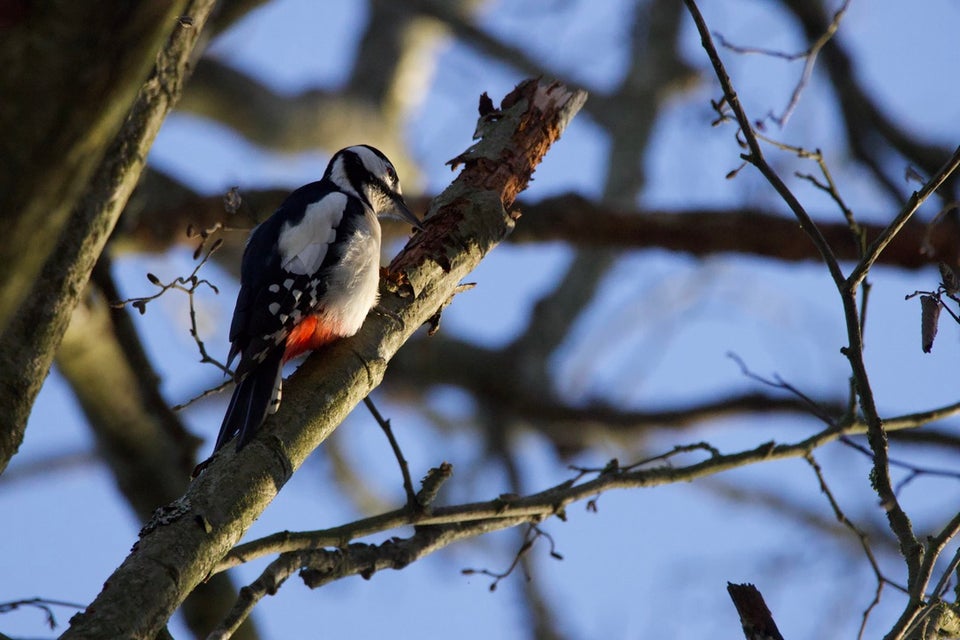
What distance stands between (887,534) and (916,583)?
21.8ft

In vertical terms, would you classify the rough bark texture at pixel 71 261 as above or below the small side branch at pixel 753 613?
above

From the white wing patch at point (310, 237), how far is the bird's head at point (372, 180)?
28.1 inches

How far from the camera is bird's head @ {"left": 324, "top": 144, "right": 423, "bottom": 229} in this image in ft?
15.4

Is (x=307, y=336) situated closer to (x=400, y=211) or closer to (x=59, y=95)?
(x=400, y=211)

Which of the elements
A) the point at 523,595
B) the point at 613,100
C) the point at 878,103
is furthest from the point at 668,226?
the point at 613,100

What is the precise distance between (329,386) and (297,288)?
1048 millimetres

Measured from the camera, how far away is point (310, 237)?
12.3 feet

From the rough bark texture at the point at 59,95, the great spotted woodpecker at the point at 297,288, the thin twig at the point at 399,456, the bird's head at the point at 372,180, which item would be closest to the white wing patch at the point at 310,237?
the great spotted woodpecker at the point at 297,288

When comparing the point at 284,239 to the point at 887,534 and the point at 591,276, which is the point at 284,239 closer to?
the point at 591,276

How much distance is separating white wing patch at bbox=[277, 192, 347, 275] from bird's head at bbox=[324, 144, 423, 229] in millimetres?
714

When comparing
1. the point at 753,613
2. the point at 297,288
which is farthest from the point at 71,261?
the point at 753,613

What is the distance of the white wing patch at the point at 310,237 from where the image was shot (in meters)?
3.63

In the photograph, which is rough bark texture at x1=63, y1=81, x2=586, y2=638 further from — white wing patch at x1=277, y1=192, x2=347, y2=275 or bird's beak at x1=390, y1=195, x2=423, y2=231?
bird's beak at x1=390, y1=195, x2=423, y2=231

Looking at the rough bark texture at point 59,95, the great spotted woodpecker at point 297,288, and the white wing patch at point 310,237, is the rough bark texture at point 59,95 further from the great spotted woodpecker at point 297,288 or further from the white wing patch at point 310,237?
the white wing patch at point 310,237
